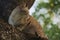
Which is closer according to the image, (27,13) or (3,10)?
(3,10)

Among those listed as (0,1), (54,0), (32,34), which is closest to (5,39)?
(32,34)

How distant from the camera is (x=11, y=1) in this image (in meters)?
3.05

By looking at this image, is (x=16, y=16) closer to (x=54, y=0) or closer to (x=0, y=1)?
(x=0, y=1)

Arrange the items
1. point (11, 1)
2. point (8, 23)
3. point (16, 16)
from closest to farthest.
Result: point (8, 23) < point (11, 1) < point (16, 16)

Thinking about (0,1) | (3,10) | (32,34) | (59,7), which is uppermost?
(59,7)

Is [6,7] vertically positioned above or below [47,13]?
below

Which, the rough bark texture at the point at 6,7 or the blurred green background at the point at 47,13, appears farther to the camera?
the blurred green background at the point at 47,13

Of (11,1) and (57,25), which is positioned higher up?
(57,25)

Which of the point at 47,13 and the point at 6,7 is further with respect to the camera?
the point at 47,13

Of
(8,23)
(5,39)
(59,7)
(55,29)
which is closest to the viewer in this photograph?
(5,39)

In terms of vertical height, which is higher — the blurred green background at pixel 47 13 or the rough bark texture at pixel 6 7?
the blurred green background at pixel 47 13

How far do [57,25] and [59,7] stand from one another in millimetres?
1065

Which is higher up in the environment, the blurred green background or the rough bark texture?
the blurred green background

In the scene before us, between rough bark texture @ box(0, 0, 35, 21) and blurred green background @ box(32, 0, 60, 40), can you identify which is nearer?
rough bark texture @ box(0, 0, 35, 21)
